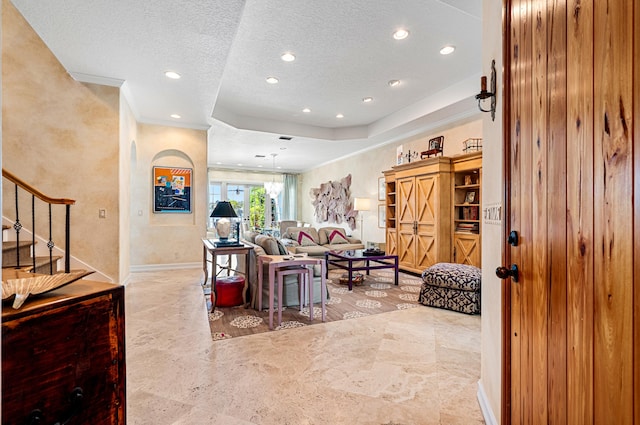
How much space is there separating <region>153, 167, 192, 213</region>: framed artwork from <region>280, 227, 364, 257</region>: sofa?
6.89 feet

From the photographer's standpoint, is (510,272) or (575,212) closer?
(575,212)

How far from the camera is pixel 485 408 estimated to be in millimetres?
1748

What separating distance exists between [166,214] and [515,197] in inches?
232

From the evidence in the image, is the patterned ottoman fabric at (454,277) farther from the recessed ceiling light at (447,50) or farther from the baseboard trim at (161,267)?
the baseboard trim at (161,267)

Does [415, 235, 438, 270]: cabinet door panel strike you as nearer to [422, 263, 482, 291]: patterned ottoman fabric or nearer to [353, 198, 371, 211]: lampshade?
[422, 263, 482, 291]: patterned ottoman fabric

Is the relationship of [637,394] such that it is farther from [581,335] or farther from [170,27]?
[170,27]

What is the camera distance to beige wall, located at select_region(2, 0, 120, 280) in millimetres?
3650

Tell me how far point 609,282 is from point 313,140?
6.35 metres

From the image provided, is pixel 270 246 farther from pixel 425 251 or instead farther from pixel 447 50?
pixel 447 50

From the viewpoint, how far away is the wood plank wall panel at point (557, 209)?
36.1 inches

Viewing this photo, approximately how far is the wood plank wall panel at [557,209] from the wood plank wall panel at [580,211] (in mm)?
25

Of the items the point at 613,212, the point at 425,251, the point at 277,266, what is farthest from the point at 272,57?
the point at 425,251

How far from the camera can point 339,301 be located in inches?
155

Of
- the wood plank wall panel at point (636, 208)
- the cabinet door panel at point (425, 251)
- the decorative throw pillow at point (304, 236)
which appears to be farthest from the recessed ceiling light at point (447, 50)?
the decorative throw pillow at point (304, 236)
